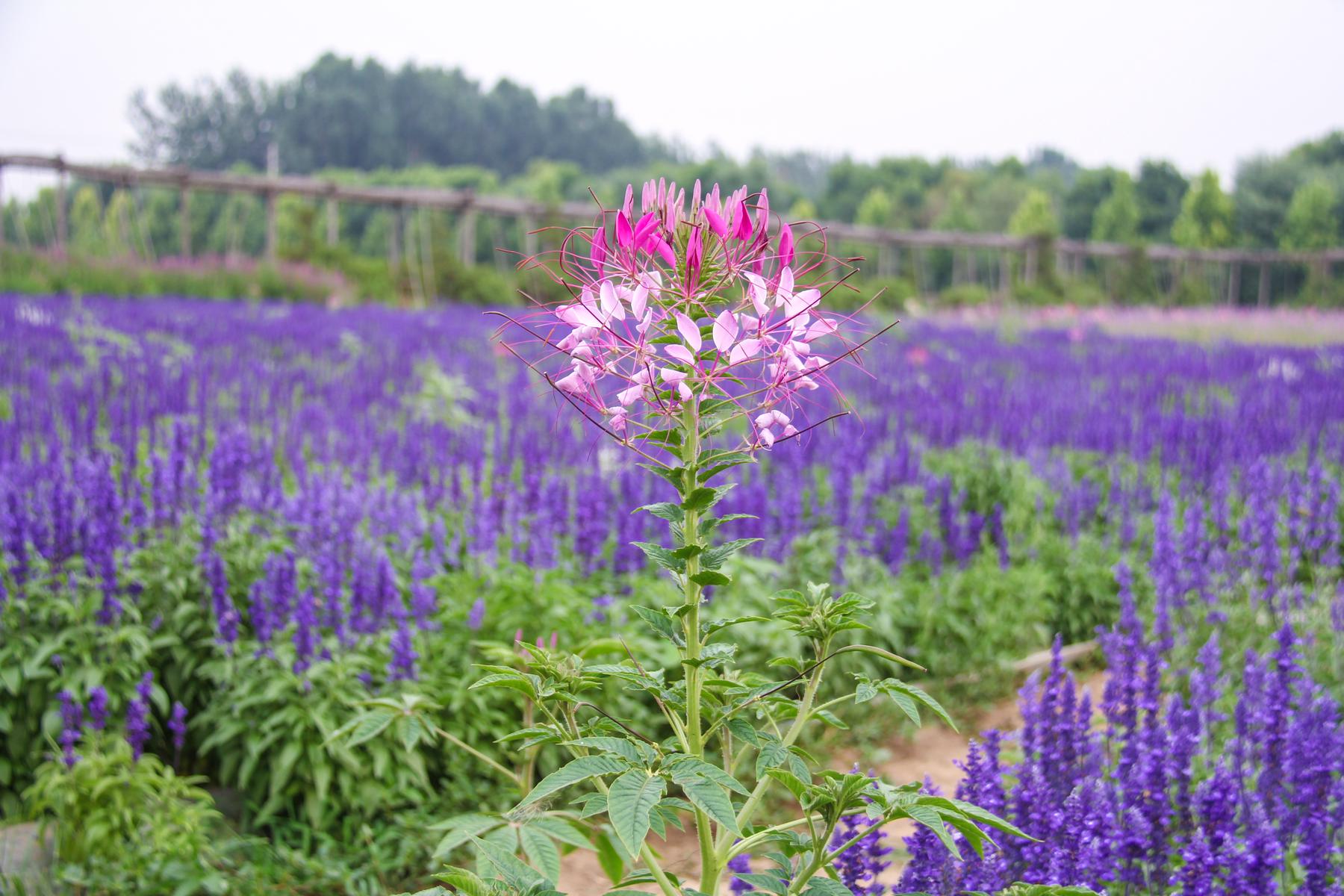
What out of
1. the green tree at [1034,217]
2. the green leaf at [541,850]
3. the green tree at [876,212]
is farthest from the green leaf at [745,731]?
the green tree at [876,212]

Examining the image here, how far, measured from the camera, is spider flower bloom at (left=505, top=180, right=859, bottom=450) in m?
1.20

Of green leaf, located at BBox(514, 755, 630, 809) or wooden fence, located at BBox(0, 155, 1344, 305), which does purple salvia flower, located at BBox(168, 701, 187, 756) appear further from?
green leaf, located at BBox(514, 755, 630, 809)

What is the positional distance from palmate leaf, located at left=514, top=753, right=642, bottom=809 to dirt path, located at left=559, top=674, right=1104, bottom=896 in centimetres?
144

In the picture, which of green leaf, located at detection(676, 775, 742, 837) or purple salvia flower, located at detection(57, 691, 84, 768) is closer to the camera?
green leaf, located at detection(676, 775, 742, 837)

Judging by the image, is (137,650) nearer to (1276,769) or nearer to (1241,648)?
(1276,769)

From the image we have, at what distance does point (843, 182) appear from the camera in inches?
2830

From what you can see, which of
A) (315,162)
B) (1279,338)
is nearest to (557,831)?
(1279,338)

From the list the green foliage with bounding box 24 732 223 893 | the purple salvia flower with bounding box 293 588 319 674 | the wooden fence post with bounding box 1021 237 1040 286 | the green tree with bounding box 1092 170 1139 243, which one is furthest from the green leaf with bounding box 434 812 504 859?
the green tree with bounding box 1092 170 1139 243

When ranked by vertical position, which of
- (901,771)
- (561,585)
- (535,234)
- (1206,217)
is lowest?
(901,771)

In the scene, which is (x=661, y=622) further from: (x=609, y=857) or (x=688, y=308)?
(x=609, y=857)

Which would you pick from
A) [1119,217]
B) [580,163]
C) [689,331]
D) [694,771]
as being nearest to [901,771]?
[694,771]

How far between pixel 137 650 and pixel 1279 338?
2125 centimetres

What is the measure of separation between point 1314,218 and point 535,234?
31.9 metres

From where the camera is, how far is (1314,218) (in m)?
37.4
